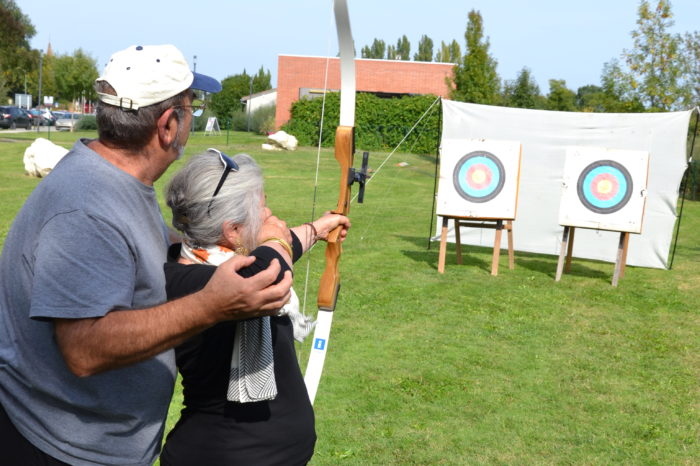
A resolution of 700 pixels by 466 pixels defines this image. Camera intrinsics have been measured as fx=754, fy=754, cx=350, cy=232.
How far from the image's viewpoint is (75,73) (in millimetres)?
28859

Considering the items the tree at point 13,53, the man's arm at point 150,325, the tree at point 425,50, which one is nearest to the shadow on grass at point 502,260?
the man's arm at point 150,325

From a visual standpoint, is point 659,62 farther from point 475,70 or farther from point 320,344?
point 320,344

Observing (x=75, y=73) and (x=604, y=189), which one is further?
(x=75, y=73)

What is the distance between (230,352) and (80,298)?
1.38ft

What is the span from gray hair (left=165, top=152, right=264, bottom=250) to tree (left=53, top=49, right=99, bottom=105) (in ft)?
95.8

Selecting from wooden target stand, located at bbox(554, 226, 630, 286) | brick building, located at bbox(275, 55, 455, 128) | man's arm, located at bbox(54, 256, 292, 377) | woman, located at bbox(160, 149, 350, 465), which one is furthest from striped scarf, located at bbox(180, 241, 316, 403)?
brick building, located at bbox(275, 55, 455, 128)

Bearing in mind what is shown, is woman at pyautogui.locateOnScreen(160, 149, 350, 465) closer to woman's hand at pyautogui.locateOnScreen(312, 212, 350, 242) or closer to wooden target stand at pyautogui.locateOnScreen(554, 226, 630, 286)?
woman's hand at pyautogui.locateOnScreen(312, 212, 350, 242)

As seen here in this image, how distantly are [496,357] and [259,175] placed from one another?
3358 mm

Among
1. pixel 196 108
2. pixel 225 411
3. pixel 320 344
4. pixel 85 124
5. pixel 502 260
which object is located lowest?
pixel 502 260

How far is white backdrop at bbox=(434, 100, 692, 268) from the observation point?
7.86 metres

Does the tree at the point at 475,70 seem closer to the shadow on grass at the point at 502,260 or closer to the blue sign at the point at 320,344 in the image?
the shadow on grass at the point at 502,260

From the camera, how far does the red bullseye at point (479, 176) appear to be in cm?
767

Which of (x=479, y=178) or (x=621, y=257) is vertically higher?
(x=479, y=178)

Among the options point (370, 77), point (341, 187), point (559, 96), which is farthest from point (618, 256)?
point (370, 77)
